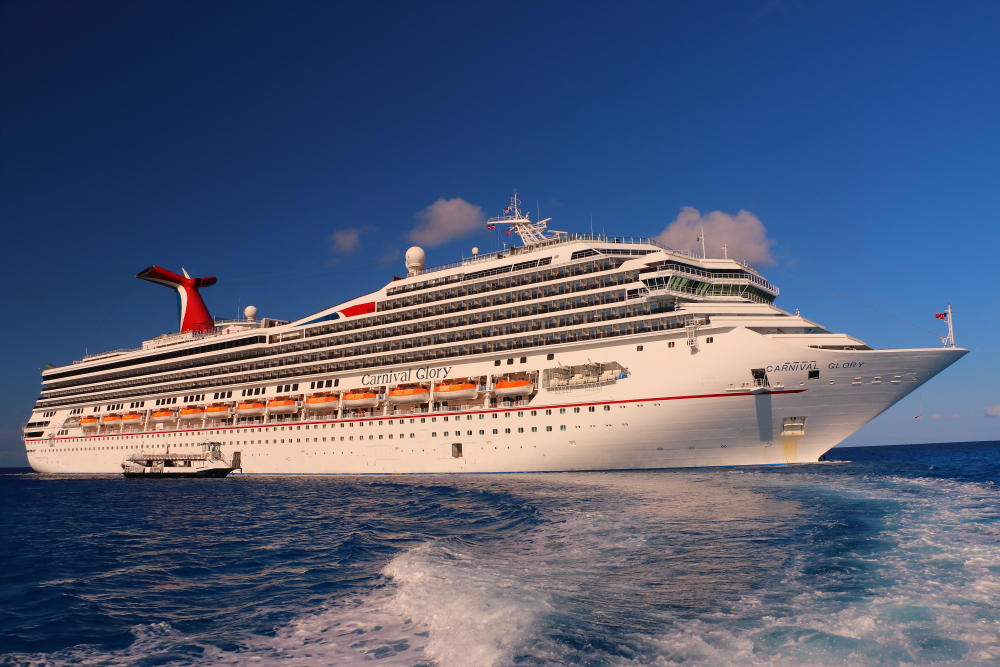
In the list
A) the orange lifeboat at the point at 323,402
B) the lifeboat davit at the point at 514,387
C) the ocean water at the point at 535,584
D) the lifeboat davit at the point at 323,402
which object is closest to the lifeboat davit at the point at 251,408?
the orange lifeboat at the point at 323,402

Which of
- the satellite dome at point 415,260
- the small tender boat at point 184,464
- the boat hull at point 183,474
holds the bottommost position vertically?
the boat hull at point 183,474

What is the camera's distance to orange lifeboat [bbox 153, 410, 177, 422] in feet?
208

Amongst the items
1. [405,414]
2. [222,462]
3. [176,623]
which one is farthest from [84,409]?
[176,623]

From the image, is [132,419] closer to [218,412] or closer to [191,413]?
[191,413]

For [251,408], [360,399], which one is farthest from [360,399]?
[251,408]

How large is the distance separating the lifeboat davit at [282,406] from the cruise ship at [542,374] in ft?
0.59

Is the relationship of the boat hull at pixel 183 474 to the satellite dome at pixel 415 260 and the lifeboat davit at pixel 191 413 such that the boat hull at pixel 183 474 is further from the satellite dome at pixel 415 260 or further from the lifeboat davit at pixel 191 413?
the satellite dome at pixel 415 260

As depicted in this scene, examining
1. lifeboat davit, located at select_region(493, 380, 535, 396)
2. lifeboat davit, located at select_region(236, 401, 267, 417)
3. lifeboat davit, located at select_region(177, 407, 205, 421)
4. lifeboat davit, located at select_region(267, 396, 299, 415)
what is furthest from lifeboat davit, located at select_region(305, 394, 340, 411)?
lifeboat davit, located at select_region(493, 380, 535, 396)

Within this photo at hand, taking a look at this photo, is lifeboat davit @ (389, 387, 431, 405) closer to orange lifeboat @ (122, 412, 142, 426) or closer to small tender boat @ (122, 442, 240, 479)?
small tender boat @ (122, 442, 240, 479)

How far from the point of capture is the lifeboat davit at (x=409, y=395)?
1741 inches

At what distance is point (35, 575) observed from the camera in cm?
1445

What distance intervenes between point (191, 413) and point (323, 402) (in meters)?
20.2

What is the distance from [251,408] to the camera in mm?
55094

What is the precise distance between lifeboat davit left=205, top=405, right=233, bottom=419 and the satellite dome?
2306 centimetres
